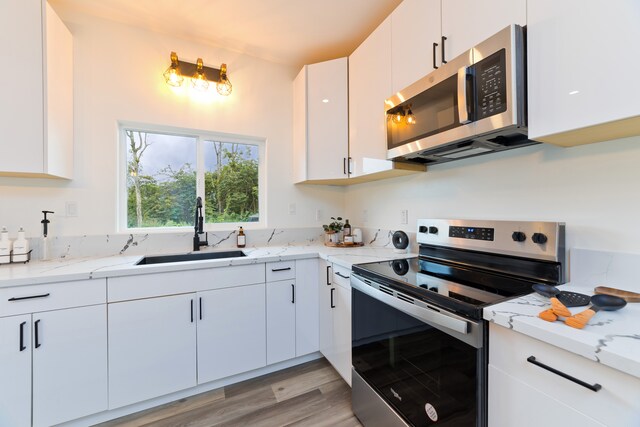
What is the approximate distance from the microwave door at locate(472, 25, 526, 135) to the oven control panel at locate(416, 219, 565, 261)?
47cm

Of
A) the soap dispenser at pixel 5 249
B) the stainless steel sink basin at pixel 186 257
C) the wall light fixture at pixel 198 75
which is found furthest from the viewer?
the wall light fixture at pixel 198 75

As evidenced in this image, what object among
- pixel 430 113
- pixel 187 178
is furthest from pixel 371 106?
pixel 187 178

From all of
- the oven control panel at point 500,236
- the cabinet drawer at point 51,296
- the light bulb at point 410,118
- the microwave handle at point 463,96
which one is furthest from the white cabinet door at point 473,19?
the cabinet drawer at point 51,296

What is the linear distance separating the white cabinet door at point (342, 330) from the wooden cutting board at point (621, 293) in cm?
111

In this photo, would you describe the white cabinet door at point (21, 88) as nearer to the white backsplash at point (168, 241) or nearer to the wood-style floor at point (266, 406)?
the white backsplash at point (168, 241)

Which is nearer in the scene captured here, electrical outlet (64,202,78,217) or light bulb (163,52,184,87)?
electrical outlet (64,202,78,217)

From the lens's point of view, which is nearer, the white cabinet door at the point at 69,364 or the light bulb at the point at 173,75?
the white cabinet door at the point at 69,364

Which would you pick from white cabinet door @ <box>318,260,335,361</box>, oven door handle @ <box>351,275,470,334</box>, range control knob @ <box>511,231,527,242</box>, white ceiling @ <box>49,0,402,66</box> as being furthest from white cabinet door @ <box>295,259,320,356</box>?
white ceiling @ <box>49,0,402,66</box>

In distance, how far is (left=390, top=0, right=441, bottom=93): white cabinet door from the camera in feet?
4.52

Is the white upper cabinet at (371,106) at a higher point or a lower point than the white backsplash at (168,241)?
higher

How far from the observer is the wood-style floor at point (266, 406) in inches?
59.2

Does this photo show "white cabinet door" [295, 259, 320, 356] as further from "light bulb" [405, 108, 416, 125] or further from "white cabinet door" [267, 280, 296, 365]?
"light bulb" [405, 108, 416, 125]

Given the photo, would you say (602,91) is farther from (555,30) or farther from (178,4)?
(178,4)

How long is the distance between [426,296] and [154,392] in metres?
1.69
